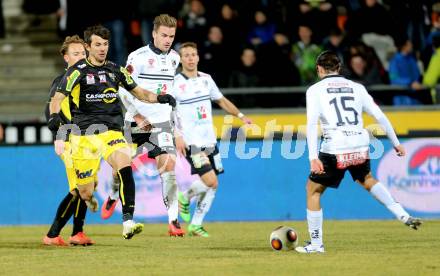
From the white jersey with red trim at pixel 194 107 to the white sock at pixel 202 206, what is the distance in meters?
0.63

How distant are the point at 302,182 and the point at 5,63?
6962mm

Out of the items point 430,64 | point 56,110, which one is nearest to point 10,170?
point 56,110

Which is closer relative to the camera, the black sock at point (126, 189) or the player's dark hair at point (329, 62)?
the player's dark hair at point (329, 62)

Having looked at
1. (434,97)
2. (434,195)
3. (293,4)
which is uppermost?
(293,4)

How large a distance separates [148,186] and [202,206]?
9.61ft

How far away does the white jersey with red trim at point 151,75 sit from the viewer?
44.8ft

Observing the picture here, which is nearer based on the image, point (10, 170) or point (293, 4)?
point (10, 170)

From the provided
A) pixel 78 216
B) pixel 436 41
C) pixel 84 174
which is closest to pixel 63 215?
pixel 78 216

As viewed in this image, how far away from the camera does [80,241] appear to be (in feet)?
40.6

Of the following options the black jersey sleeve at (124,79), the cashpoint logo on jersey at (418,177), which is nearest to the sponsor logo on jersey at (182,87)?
the black jersey sleeve at (124,79)

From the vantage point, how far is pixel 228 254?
11.1 meters

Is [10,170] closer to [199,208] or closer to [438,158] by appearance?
[199,208]

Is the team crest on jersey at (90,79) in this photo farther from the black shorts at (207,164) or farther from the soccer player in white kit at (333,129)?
the black shorts at (207,164)

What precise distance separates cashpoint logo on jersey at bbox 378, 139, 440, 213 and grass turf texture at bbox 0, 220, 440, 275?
1.86 metres
